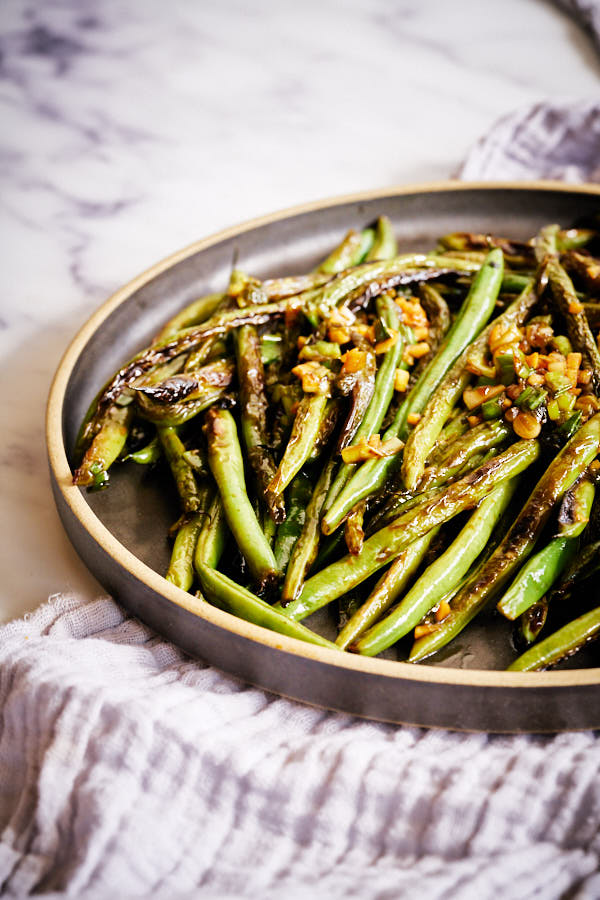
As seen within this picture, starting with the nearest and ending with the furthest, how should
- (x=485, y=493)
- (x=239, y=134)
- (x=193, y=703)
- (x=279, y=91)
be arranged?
1. (x=193, y=703)
2. (x=485, y=493)
3. (x=239, y=134)
4. (x=279, y=91)

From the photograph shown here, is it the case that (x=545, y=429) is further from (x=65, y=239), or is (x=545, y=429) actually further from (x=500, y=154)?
(x=65, y=239)

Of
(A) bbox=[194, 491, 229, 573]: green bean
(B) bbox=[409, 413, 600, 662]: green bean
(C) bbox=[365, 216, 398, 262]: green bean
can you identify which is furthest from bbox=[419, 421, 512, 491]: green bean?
(C) bbox=[365, 216, 398, 262]: green bean

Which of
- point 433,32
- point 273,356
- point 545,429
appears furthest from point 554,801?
point 433,32

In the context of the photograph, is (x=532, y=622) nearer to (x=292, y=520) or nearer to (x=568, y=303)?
(x=292, y=520)

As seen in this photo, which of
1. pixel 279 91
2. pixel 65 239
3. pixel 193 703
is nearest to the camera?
pixel 193 703

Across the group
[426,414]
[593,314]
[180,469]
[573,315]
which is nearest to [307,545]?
[180,469]

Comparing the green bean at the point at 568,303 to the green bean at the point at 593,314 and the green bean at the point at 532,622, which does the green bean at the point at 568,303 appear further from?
the green bean at the point at 532,622
